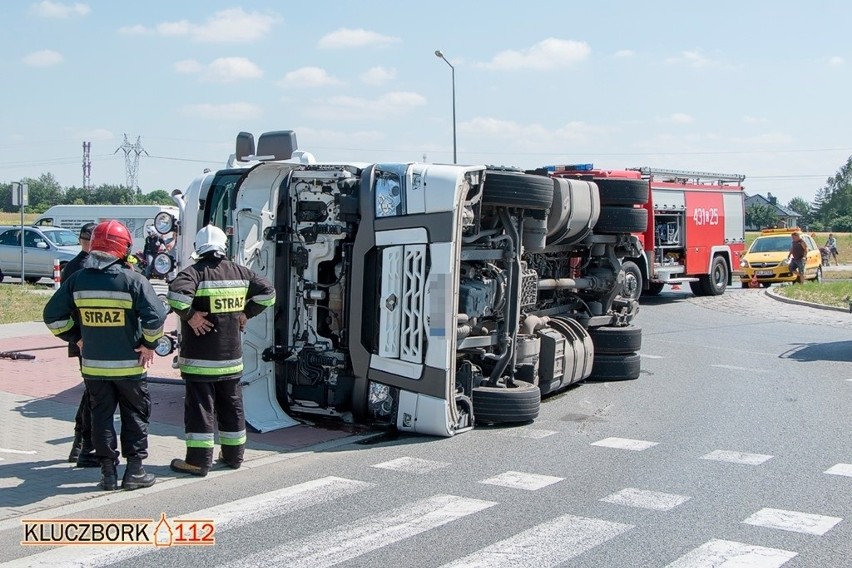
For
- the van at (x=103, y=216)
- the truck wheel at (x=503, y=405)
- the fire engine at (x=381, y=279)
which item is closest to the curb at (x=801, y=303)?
the fire engine at (x=381, y=279)

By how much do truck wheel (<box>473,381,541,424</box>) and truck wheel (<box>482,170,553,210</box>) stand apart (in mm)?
1776

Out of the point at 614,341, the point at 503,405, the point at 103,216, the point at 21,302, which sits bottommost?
the point at 503,405

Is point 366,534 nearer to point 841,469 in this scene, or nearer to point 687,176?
point 841,469

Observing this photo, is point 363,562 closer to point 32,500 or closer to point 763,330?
point 32,500

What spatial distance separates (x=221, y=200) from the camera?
9.16 metres

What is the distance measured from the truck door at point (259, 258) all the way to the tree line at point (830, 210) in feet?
316

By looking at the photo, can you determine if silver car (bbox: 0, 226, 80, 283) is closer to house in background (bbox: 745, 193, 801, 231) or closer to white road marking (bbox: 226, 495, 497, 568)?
white road marking (bbox: 226, 495, 497, 568)

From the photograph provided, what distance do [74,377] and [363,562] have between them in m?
7.27

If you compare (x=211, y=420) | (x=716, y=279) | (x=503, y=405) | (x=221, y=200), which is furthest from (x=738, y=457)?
(x=716, y=279)

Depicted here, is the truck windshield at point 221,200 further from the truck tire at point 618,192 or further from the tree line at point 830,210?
the tree line at point 830,210

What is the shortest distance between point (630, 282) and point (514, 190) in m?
4.52

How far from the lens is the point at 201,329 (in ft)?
23.3

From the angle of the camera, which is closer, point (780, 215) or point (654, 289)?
point (654, 289)

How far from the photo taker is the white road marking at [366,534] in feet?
17.3
